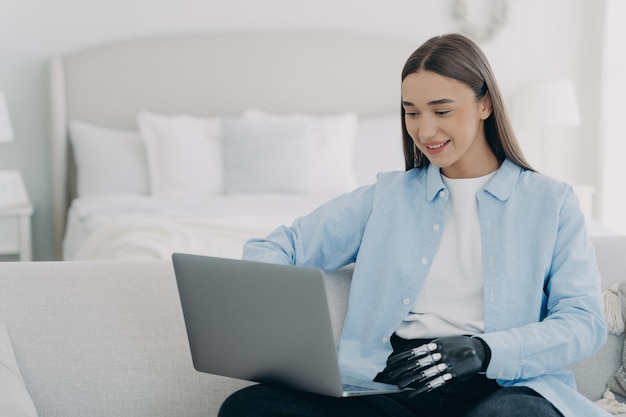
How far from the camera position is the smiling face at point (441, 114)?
5.46ft

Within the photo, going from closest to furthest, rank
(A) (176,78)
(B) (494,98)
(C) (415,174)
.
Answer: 1. (B) (494,98)
2. (C) (415,174)
3. (A) (176,78)

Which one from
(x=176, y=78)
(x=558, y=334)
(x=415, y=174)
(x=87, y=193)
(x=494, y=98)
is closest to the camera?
(x=558, y=334)

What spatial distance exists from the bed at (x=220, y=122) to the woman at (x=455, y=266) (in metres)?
1.85

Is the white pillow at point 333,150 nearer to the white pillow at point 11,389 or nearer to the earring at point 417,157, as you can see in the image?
the earring at point 417,157

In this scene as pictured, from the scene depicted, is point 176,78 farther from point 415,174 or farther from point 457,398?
point 457,398

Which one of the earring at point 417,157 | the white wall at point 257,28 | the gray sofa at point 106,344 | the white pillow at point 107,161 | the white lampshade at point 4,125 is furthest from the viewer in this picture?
the white wall at point 257,28

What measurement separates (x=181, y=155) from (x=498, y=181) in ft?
8.52

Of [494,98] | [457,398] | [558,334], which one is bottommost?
[457,398]

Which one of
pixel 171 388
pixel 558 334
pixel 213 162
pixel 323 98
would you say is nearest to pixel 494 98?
pixel 558 334

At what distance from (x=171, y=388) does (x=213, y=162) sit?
2500 millimetres

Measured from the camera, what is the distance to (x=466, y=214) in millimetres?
1733

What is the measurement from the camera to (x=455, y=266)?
170 cm

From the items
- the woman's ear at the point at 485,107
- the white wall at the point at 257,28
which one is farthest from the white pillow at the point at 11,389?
the white wall at the point at 257,28

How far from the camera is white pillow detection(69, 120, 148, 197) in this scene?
4.13 meters
